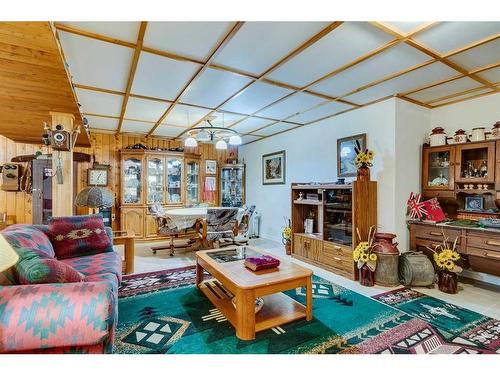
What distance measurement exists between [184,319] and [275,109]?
3068 millimetres

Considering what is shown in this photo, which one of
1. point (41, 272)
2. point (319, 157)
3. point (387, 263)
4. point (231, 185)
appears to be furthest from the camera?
point (231, 185)

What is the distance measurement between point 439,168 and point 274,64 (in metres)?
2.70

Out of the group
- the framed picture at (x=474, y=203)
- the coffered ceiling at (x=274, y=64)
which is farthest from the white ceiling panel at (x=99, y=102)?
Result: the framed picture at (x=474, y=203)

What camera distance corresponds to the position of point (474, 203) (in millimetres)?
3217

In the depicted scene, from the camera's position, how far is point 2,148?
4.79 m

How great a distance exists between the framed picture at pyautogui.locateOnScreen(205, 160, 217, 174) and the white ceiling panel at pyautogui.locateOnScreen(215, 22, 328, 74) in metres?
4.27

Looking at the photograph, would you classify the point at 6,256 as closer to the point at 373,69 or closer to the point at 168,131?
the point at 373,69

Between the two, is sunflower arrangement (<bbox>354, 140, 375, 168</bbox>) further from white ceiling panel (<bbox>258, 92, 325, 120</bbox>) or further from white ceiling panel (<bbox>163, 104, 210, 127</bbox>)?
white ceiling panel (<bbox>163, 104, 210, 127</bbox>)

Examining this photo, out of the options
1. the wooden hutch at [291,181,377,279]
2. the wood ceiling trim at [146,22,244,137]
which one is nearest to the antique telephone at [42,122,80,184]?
the wood ceiling trim at [146,22,244,137]

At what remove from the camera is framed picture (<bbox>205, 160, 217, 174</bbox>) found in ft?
22.0

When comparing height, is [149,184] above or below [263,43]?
below

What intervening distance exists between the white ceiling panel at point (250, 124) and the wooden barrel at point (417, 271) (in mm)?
3075

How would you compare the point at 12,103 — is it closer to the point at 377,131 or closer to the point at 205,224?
the point at 205,224

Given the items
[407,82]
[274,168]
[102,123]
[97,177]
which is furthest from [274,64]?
[97,177]
